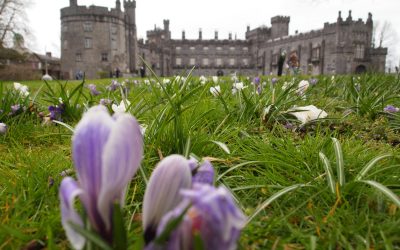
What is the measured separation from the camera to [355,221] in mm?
1214

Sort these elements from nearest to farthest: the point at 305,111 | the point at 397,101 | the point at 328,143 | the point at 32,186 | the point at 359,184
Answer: the point at 359,184
the point at 32,186
the point at 328,143
the point at 305,111
the point at 397,101

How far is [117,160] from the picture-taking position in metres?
0.65

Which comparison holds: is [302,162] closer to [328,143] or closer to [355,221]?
[328,143]

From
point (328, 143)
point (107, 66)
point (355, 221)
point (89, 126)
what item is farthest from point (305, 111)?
point (107, 66)

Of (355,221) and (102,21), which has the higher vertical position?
(102,21)

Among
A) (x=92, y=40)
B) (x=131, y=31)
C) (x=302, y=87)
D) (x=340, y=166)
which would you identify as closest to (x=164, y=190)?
(x=340, y=166)

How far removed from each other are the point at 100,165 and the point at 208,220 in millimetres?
239

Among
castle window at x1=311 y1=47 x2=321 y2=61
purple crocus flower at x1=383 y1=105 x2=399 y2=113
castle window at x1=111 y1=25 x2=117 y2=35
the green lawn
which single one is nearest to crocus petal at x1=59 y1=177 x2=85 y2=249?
the green lawn

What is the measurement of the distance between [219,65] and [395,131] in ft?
262

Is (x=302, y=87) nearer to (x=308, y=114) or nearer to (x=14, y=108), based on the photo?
(x=308, y=114)

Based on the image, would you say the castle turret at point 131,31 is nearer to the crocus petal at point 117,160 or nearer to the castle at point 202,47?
the castle at point 202,47

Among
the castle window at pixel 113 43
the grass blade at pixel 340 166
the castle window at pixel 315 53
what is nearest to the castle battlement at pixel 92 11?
the castle window at pixel 113 43

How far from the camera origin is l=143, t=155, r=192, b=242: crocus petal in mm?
729

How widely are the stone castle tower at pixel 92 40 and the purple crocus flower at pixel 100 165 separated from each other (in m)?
48.9
